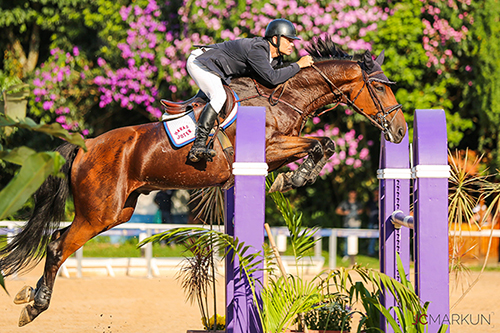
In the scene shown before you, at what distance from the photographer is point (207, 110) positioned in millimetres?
3844

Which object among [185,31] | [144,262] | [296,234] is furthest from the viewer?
[185,31]

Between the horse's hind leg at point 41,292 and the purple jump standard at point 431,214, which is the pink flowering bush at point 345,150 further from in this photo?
the purple jump standard at point 431,214

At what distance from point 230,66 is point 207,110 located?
40 cm

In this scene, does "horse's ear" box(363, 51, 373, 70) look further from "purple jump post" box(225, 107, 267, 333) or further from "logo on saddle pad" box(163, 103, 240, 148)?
"purple jump post" box(225, 107, 267, 333)

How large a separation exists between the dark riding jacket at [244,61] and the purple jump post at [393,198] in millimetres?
885

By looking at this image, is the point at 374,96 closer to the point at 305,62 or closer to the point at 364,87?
the point at 364,87

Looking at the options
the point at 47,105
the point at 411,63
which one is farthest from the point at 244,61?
the point at 47,105

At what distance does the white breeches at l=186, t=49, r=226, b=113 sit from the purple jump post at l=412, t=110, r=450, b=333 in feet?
4.84

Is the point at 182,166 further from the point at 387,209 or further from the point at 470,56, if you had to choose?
the point at 470,56

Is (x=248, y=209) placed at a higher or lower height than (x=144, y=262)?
higher

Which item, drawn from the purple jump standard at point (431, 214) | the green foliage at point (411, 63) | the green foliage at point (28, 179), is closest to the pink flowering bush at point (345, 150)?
the green foliage at point (411, 63)

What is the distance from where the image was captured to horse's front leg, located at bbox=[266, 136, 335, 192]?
3.88 m

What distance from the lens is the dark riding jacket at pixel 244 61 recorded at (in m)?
3.85

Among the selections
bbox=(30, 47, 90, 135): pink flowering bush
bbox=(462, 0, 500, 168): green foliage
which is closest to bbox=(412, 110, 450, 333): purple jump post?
bbox=(462, 0, 500, 168): green foliage
